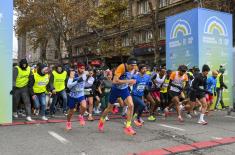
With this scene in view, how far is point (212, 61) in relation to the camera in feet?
53.8

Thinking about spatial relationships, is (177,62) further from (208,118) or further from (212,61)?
(208,118)

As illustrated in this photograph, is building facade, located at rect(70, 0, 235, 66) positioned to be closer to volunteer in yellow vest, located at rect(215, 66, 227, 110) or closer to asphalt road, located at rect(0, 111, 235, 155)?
volunteer in yellow vest, located at rect(215, 66, 227, 110)

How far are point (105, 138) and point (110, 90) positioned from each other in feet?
8.26

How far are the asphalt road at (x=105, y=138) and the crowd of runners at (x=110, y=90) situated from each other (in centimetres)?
34

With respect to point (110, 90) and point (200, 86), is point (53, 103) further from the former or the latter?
point (200, 86)

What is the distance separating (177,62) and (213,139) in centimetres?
790

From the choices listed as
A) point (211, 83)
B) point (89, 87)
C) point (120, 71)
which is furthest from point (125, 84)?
point (211, 83)

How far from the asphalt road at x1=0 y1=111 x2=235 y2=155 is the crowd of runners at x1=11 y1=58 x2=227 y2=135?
34 centimetres

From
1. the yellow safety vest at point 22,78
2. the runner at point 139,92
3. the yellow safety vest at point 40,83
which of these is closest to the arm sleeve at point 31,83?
the yellow safety vest at point 22,78

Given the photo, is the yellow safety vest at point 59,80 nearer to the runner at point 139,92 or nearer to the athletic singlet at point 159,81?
the runner at point 139,92

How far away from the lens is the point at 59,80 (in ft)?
42.4

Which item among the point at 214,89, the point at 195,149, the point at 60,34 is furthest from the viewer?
the point at 60,34

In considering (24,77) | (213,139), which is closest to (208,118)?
(213,139)

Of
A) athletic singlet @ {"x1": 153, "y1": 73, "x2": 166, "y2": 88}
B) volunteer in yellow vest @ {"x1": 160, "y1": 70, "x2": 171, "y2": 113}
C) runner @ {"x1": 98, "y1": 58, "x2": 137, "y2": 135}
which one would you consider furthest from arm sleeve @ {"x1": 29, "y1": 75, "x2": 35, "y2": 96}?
volunteer in yellow vest @ {"x1": 160, "y1": 70, "x2": 171, "y2": 113}
